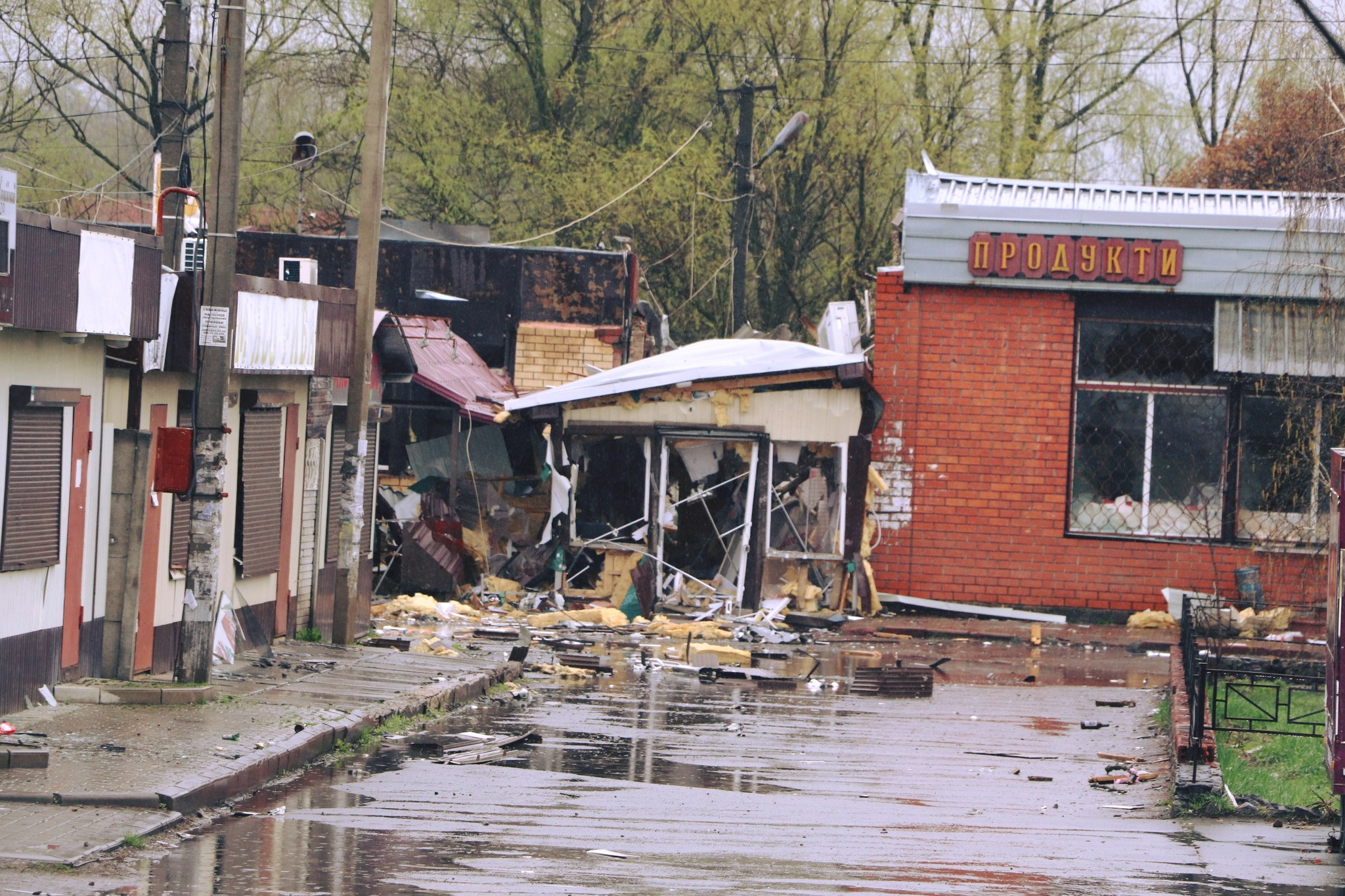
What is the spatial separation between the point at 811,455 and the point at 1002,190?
462 centimetres

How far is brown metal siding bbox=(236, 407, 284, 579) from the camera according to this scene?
1505cm

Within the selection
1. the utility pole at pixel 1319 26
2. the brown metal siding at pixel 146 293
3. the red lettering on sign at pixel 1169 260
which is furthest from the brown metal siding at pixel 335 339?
the red lettering on sign at pixel 1169 260

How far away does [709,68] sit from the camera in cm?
3816

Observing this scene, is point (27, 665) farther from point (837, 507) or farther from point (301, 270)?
point (837, 507)

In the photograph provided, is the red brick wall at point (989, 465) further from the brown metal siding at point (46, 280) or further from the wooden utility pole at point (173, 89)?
the brown metal siding at point (46, 280)

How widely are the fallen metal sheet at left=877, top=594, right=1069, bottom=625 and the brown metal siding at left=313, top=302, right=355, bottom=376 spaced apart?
342 inches

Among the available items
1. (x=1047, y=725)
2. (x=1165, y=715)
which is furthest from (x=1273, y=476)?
(x=1047, y=725)

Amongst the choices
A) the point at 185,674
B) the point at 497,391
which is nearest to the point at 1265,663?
the point at 185,674

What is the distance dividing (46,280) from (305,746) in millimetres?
3621

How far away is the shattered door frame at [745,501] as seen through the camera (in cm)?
2189

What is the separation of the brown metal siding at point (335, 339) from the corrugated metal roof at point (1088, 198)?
864 centimetres

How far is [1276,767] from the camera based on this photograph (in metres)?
12.1

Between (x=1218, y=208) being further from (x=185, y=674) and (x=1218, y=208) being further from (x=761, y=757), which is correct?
(x=185, y=674)

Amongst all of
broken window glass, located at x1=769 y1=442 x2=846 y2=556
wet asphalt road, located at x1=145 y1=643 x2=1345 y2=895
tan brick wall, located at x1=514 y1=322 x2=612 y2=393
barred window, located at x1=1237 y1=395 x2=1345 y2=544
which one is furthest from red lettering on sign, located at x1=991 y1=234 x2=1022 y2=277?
wet asphalt road, located at x1=145 y1=643 x2=1345 y2=895
